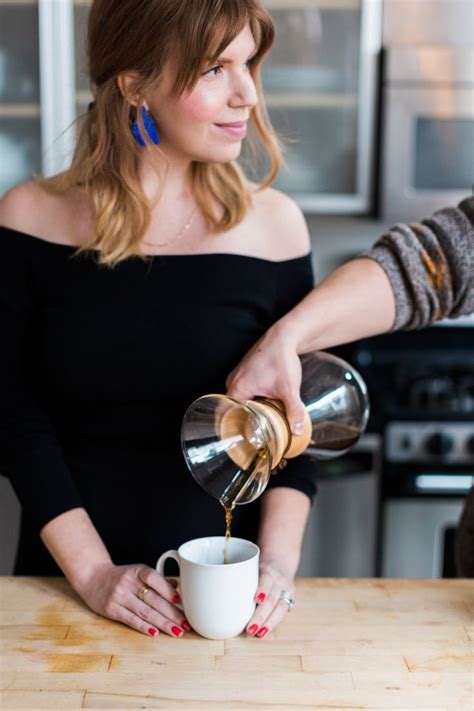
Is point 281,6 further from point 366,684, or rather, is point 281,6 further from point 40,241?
point 366,684

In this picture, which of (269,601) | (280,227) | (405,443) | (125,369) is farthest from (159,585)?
(405,443)

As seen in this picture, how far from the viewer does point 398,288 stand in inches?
46.8

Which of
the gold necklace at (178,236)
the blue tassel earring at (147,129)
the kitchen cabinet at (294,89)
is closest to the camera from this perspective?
the blue tassel earring at (147,129)

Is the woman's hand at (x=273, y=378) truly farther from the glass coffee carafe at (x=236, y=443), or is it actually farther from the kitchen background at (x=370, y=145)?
the kitchen background at (x=370, y=145)

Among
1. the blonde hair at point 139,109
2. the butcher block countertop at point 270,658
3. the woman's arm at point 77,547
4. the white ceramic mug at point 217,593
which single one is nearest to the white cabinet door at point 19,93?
the blonde hair at point 139,109

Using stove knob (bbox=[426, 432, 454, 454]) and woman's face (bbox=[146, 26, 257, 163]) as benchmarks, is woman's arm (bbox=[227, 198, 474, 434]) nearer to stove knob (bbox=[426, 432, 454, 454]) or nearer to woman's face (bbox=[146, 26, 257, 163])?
woman's face (bbox=[146, 26, 257, 163])

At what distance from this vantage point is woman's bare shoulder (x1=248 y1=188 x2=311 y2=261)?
4.48 feet

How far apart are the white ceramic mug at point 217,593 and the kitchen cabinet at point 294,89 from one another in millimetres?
1553

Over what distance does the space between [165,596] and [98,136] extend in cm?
69

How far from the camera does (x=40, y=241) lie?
1.31 m

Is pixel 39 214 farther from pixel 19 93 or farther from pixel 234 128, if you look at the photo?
pixel 19 93

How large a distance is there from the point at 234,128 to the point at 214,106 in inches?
1.9

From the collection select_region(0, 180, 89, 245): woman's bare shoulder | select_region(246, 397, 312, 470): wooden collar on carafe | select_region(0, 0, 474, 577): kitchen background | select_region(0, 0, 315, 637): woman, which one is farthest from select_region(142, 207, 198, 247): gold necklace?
select_region(0, 0, 474, 577): kitchen background

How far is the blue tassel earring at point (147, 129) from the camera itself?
1.23 metres
